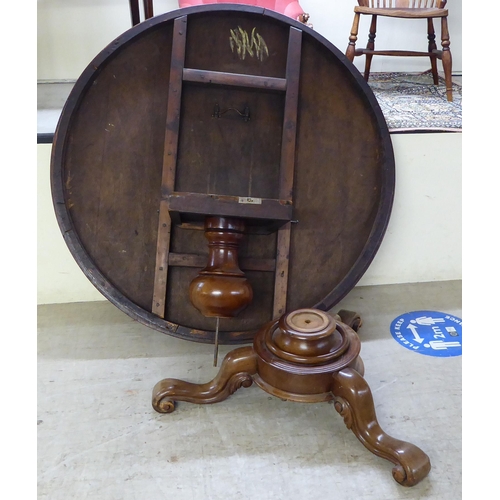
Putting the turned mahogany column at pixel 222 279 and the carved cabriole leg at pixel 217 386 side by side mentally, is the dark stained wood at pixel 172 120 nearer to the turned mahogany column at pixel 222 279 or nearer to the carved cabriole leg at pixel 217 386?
the turned mahogany column at pixel 222 279

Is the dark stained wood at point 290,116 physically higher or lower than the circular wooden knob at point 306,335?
higher

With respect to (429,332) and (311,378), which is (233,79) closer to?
(311,378)

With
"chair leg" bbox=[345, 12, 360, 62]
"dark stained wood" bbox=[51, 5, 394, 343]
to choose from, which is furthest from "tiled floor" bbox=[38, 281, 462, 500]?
"chair leg" bbox=[345, 12, 360, 62]

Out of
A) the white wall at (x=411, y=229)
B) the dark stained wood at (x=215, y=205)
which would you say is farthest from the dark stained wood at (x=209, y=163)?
the white wall at (x=411, y=229)

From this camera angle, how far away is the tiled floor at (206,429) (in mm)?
1085

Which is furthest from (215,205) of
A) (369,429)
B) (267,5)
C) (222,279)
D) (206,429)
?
(267,5)

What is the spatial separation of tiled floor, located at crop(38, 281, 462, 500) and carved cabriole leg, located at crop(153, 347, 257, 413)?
0.04 meters

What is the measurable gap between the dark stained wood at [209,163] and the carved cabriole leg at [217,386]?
0.85ft

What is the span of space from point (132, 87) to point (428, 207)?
1246 millimetres

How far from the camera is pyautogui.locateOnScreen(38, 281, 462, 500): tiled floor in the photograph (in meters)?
1.08

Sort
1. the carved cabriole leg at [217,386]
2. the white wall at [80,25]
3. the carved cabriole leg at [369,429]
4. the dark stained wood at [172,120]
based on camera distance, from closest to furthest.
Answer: the carved cabriole leg at [369,429] < the carved cabriole leg at [217,386] < the dark stained wood at [172,120] < the white wall at [80,25]

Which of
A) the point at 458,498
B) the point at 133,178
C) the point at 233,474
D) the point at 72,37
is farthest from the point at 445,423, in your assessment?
the point at 72,37

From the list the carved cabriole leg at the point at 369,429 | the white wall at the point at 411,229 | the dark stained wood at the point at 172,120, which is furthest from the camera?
the white wall at the point at 411,229

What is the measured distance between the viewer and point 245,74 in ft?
5.05
